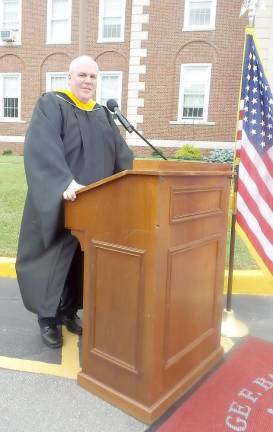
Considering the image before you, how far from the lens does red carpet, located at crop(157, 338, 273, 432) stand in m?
2.11

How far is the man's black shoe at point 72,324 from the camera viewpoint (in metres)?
3.25

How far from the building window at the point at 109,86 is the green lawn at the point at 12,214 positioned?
8444 mm

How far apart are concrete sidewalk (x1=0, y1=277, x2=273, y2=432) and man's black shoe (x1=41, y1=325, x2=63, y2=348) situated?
0.05m

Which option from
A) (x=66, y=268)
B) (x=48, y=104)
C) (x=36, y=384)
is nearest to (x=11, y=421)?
(x=36, y=384)

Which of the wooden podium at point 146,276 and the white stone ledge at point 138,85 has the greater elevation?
the white stone ledge at point 138,85

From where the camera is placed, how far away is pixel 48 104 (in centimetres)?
265

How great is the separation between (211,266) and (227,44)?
595 inches

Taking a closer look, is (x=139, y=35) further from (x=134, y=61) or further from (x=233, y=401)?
(x=233, y=401)

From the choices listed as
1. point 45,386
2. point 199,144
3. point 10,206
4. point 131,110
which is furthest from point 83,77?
point 131,110

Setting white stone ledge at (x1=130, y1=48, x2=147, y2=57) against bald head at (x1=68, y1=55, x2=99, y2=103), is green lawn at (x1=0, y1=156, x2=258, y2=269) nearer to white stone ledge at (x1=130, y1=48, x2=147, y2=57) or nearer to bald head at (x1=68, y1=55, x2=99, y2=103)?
bald head at (x1=68, y1=55, x2=99, y2=103)

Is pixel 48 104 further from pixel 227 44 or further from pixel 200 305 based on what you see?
pixel 227 44

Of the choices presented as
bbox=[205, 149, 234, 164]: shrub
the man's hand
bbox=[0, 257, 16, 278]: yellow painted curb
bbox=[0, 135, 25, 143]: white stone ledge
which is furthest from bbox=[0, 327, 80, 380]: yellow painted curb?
bbox=[0, 135, 25, 143]: white stone ledge

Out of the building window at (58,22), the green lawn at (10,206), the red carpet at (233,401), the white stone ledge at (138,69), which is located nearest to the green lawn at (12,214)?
the green lawn at (10,206)

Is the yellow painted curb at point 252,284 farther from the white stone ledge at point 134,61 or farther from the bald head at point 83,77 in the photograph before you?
the white stone ledge at point 134,61
